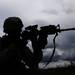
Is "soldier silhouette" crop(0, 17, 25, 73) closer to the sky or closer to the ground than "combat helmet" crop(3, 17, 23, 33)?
A: closer to the ground

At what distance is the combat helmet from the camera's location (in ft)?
25.4

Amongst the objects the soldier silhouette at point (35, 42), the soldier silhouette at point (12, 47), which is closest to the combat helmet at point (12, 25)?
the soldier silhouette at point (12, 47)

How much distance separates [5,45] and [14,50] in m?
0.48

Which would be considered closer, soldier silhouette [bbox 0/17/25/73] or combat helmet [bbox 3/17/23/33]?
soldier silhouette [bbox 0/17/25/73]

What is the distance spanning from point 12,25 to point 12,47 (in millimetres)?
568

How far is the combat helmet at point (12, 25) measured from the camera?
25.4ft

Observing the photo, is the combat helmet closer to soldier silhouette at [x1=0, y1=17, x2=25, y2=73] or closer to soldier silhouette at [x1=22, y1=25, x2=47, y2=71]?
soldier silhouette at [x1=0, y1=17, x2=25, y2=73]

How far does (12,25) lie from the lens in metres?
7.78

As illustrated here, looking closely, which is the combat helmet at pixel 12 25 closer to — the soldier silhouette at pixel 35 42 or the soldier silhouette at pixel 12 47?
the soldier silhouette at pixel 12 47

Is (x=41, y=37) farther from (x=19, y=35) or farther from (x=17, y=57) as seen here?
(x=17, y=57)

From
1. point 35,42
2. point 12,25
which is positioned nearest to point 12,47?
point 12,25

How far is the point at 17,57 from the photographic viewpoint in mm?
7367

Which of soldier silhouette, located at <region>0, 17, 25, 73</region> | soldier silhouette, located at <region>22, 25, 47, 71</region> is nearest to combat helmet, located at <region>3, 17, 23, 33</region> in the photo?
soldier silhouette, located at <region>0, 17, 25, 73</region>

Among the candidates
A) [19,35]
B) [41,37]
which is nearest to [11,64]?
[19,35]
